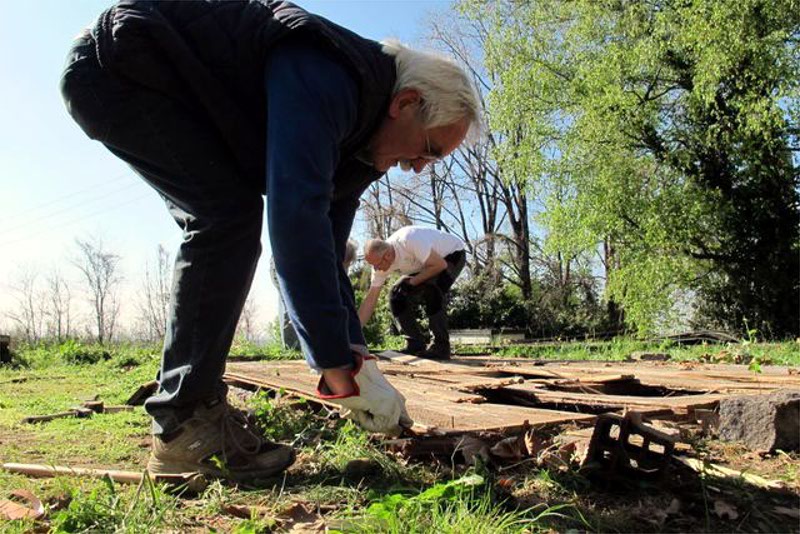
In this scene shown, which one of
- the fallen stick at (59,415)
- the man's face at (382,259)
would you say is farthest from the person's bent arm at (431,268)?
the fallen stick at (59,415)

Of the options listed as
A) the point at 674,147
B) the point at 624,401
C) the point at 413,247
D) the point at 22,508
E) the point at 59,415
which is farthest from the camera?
the point at 674,147

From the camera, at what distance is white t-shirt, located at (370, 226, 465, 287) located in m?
6.48

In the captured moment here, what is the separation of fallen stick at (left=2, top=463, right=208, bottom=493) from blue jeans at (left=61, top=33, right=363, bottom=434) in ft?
0.51

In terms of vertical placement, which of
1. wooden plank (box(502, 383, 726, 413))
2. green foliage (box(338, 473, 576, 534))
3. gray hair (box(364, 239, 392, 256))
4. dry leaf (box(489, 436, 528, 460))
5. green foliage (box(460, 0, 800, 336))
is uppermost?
green foliage (box(460, 0, 800, 336))

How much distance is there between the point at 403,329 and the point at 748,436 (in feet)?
16.8

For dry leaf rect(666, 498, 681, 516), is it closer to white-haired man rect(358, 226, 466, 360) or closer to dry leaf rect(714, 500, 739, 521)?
dry leaf rect(714, 500, 739, 521)

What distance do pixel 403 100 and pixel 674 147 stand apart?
691 inches

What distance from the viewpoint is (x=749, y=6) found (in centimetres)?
1465

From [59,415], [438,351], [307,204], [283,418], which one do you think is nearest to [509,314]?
[438,351]

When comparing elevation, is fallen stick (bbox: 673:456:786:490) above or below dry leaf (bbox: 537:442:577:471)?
below

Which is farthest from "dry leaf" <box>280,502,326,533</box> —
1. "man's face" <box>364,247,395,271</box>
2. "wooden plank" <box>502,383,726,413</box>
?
"man's face" <box>364,247,395,271</box>

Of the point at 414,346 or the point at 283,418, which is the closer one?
the point at 283,418

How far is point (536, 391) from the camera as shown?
9.97ft

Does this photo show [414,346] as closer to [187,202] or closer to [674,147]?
[187,202]
